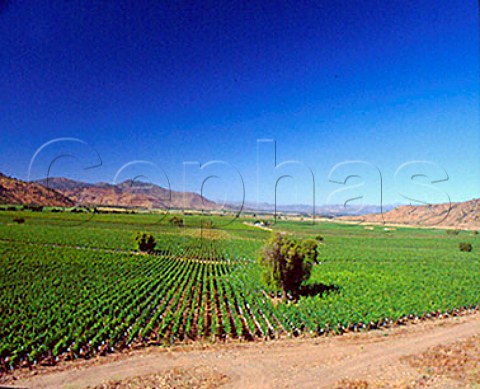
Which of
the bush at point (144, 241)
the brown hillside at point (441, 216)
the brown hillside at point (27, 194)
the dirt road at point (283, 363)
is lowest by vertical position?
the dirt road at point (283, 363)

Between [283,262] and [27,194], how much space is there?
103m

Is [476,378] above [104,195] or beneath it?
beneath

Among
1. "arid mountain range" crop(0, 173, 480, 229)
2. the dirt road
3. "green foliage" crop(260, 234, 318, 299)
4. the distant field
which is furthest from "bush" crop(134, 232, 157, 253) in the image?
"arid mountain range" crop(0, 173, 480, 229)

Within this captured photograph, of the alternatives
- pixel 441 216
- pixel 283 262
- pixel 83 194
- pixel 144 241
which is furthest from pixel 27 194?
pixel 441 216

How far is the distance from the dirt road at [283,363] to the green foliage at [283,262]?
16.8 feet

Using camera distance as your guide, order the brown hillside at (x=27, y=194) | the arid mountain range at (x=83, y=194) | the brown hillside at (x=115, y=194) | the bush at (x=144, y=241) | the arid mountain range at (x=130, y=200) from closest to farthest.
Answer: the bush at (x=144, y=241) → the brown hillside at (x=27, y=194) → the arid mountain range at (x=83, y=194) → the arid mountain range at (x=130, y=200) → the brown hillside at (x=115, y=194)

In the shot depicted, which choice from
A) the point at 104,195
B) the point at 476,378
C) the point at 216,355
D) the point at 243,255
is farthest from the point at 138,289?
the point at 104,195

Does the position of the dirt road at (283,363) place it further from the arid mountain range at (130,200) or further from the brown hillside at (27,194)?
the brown hillside at (27,194)

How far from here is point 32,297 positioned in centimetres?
1862

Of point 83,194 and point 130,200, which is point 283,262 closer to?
point 130,200

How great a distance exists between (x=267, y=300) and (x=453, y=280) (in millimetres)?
16937

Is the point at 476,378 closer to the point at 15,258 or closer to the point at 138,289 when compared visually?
the point at 138,289

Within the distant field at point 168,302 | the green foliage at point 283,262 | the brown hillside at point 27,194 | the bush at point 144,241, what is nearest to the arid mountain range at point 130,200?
the brown hillside at point 27,194

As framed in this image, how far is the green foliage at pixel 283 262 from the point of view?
18703mm
